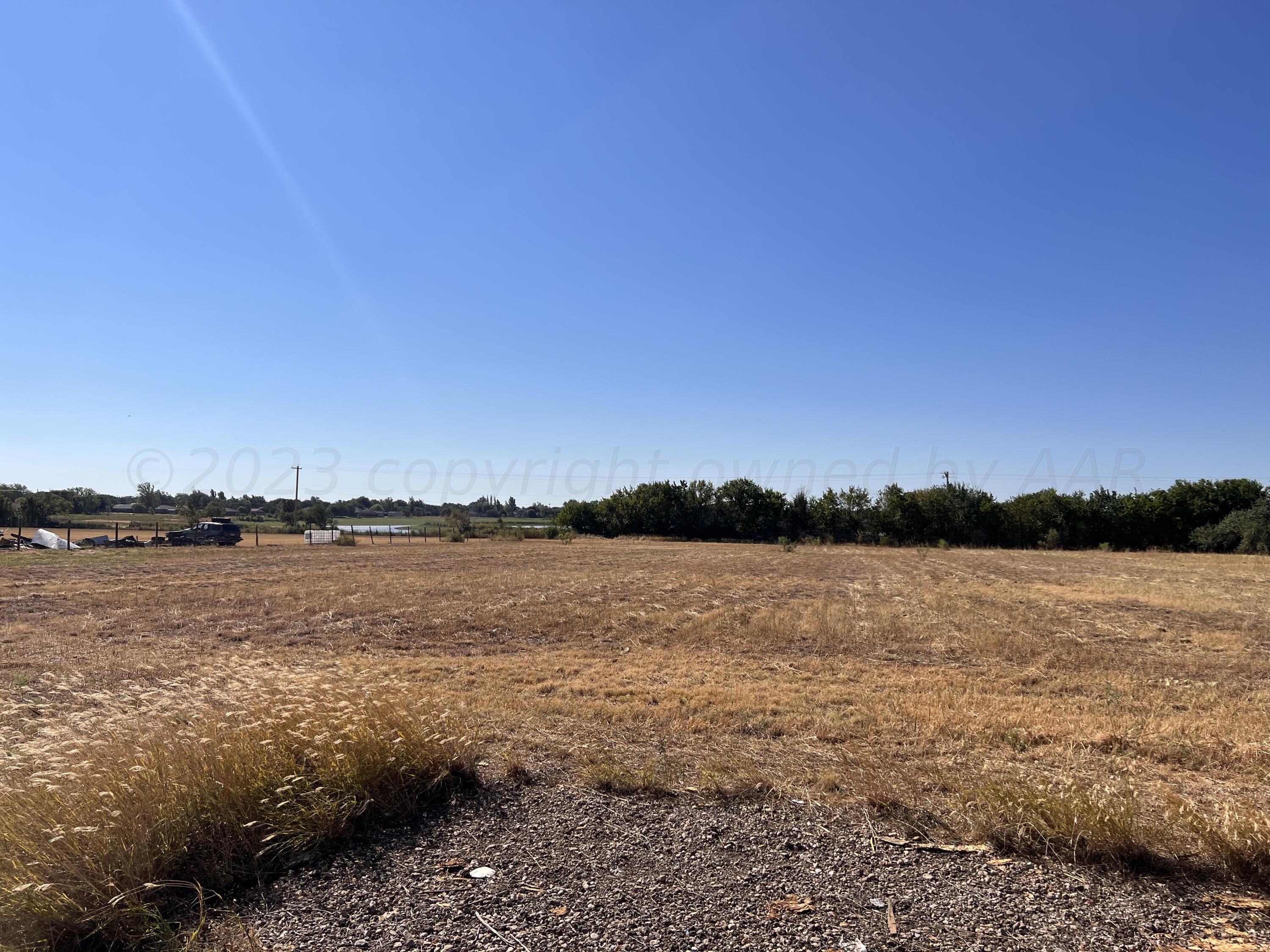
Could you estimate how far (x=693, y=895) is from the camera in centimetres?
347

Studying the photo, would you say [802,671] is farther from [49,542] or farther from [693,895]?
[49,542]

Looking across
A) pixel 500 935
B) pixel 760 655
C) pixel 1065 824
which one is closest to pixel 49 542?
pixel 760 655

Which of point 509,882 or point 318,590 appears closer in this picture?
point 509,882

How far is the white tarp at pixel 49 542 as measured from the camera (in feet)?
140

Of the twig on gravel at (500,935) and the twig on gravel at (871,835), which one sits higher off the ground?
the twig on gravel at (871,835)

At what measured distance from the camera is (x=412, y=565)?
35188 millimetres

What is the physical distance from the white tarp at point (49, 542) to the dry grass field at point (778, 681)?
23.8m

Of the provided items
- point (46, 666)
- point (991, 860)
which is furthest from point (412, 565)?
point (991, 860)

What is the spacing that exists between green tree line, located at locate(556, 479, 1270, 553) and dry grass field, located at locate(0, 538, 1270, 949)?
4745 centimetres

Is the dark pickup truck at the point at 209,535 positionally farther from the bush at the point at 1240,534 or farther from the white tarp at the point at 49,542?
the bush at the point at 1240,534

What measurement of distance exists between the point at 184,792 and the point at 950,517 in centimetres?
7934

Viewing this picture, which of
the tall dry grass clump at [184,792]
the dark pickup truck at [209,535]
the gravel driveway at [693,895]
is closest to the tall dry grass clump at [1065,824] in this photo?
the gravel driveway at [693,895]

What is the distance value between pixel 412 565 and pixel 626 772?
32278mm

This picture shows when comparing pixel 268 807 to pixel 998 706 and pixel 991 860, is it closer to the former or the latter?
pixel 991 860
